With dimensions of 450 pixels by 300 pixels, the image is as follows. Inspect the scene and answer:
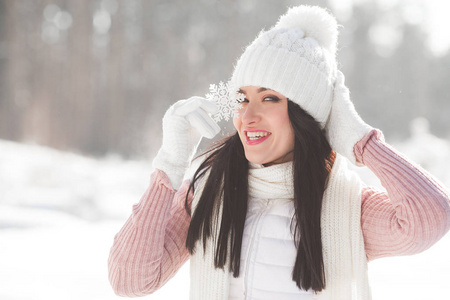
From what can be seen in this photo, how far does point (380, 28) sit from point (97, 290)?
1546 centimetres

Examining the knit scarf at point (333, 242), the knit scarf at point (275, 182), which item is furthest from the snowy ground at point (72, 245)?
the knit scarf at point (275, 182)

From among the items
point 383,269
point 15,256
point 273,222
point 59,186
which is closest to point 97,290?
point 15,256

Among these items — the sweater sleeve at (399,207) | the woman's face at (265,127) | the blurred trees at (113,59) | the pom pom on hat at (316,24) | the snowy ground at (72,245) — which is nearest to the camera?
the sweater sleeve at (399,207)

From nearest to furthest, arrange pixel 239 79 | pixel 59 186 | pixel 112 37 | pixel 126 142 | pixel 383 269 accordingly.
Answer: pixel 239 79
pixel 383 269
pixel 59 186
pixel 126 142
pixel 112 37

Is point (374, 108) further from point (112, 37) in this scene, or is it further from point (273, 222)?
point (273, 222)

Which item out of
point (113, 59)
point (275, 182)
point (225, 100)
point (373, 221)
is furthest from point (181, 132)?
point (113, 59)

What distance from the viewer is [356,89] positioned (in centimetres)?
1625

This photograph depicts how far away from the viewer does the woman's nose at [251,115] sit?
145 centimetres

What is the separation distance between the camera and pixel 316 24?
5.21ft

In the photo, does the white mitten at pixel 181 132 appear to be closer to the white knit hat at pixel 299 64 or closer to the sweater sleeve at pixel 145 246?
the sweater sleeve at pixel 145 246

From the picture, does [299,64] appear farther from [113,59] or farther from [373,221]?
[113,59]

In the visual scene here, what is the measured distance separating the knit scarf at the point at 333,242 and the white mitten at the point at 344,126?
111 millimetres

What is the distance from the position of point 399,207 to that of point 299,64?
550mm

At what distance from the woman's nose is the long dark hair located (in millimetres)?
126
